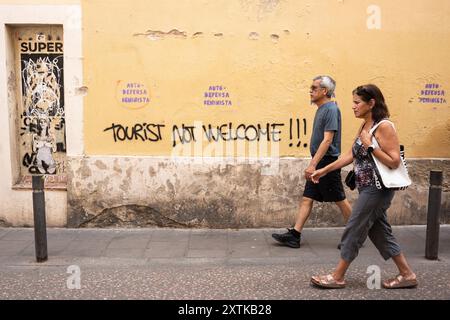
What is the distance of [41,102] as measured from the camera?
20.3 ft

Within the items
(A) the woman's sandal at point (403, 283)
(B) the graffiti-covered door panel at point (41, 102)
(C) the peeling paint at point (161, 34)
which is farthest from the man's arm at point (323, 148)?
(B) the graffiti-covered door panel at point (41, 102)

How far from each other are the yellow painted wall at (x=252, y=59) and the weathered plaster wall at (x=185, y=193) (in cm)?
25

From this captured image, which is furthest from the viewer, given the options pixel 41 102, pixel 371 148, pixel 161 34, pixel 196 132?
pixel 41 102

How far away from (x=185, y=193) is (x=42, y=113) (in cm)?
229

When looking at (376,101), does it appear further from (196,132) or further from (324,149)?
(196,132)

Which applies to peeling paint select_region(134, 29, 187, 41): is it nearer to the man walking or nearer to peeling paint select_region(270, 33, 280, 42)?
peeling paint select_region(270, 33, 280, 42)

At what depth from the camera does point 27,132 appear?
6.22 metres

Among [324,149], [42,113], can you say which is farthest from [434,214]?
[42,113]

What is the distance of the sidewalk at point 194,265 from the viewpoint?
13.0ft

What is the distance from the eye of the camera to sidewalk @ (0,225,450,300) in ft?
13.0


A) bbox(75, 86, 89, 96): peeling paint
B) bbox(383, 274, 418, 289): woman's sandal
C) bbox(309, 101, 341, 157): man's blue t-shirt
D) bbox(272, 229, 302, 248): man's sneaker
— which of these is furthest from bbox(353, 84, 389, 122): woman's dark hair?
bbox(75, 86, 89, 96): peeling paint
